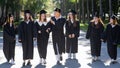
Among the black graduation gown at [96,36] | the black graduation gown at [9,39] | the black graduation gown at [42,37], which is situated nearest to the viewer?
the black graduation gown at [42,37]

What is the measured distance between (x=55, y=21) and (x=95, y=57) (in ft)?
7.21

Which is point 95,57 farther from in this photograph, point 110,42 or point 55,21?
point 55,21

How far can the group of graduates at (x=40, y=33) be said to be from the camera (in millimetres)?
15227

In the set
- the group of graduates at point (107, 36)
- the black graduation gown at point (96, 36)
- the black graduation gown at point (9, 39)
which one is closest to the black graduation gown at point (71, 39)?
the group of graduates at point (107, 36)

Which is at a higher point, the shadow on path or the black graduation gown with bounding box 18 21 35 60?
the black graduation gown with bounding box 18 21 35 60

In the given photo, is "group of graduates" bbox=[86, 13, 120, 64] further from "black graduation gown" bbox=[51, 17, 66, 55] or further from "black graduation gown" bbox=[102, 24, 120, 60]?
"black graduation gown" bbox=[51, 17, 66, 55]

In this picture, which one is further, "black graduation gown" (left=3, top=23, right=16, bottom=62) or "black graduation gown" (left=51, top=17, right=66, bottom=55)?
"black graduation gown" (left=3, top=23, right=16, bottom=62)

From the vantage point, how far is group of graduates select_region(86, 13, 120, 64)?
1552cm

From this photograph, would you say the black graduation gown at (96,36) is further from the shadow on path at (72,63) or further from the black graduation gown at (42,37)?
the black graduation gown at (42,37)

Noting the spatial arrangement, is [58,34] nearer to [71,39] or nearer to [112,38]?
[71,39]

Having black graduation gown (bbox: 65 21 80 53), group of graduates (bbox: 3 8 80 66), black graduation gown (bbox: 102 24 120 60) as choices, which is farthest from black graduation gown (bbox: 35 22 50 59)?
black graduation gown (bbox: 102 24 120 60)

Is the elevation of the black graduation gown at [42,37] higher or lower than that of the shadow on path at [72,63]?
higher

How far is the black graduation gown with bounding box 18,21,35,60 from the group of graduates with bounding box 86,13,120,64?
2.57 m

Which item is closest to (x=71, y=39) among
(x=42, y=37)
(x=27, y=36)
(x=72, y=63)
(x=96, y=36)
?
(x=96, y=36)
